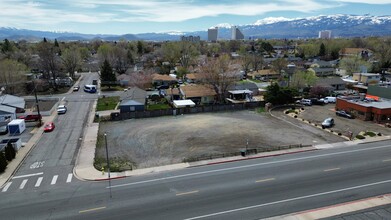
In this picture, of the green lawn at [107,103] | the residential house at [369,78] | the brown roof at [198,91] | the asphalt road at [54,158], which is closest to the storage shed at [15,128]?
the asphalt road at [54,158]

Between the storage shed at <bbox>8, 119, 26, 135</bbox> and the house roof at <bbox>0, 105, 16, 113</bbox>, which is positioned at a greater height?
the house roof at <bbox>0, 105, 16, 113</bbox>

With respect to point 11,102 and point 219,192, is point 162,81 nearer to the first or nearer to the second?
point 11,102

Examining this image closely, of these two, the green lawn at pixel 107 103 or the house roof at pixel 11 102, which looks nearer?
the house roof at pixel 11 102

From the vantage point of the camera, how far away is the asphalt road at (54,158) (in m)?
27.1

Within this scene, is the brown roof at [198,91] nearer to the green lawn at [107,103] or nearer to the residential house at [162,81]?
the green lawn at [107,103]

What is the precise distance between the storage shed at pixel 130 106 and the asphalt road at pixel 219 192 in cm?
2765

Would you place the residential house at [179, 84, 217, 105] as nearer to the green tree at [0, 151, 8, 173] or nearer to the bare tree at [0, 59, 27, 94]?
the green tree at [0, 151, 8, 173]

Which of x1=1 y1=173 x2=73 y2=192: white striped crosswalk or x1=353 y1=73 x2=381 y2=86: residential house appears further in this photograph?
x1=353 y1=73 x2=381 y2=86: residential house

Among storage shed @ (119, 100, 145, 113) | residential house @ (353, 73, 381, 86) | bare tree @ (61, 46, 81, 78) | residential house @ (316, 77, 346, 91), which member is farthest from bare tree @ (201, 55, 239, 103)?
bare tree @ (61, 46, 81, 78)

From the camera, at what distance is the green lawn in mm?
57719

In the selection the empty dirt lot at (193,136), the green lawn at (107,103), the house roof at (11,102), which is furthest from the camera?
the green lawn at (107,103)

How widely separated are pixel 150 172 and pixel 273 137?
59.4 feet

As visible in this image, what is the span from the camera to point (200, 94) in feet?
208

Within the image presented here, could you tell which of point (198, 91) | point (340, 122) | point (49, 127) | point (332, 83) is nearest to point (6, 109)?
point (49, 127)
